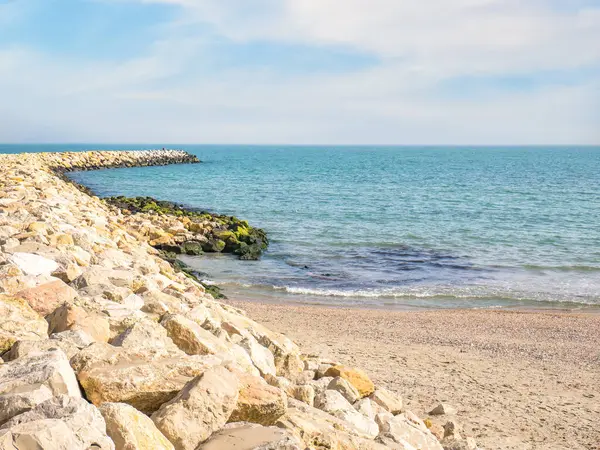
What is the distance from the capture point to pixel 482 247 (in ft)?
68.8

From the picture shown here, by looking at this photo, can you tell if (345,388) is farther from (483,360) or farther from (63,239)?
(63,239)

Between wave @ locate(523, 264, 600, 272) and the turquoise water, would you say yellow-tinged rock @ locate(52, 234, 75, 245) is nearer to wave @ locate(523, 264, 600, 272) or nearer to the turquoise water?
the turquoise water

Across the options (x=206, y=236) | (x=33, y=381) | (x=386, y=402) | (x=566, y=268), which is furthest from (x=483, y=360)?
(x=206, y=236)

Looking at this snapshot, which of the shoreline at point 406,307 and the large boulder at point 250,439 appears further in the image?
the shoreline at point 406,307

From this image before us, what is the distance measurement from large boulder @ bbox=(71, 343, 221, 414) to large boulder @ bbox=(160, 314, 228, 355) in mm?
727

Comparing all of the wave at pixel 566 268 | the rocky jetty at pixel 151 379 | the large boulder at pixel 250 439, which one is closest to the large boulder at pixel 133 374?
the rocky jetty at pixel 151 379

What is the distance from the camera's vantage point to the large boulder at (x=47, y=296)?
5.09 metres

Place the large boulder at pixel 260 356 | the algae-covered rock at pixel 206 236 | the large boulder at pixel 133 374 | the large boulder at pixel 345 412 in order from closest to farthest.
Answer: the large boulder at pixel 133 374 < the large boulder at pixel 345 412 < the large boulder at pixel 260 356 < the algae-covered rock at pixel 206 236

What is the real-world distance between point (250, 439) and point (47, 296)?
274 centimetres

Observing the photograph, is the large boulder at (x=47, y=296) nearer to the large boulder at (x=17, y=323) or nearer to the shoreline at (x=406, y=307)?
the large boulder at (x=17, y=323)

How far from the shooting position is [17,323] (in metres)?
4.53

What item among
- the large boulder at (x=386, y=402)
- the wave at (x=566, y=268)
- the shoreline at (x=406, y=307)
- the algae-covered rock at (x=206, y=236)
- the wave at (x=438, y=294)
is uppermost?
the large boulder at (x=386, y=402)

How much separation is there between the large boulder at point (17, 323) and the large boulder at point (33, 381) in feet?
1.76

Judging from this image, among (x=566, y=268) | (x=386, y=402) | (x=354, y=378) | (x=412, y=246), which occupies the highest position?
(x=354, y=378)
